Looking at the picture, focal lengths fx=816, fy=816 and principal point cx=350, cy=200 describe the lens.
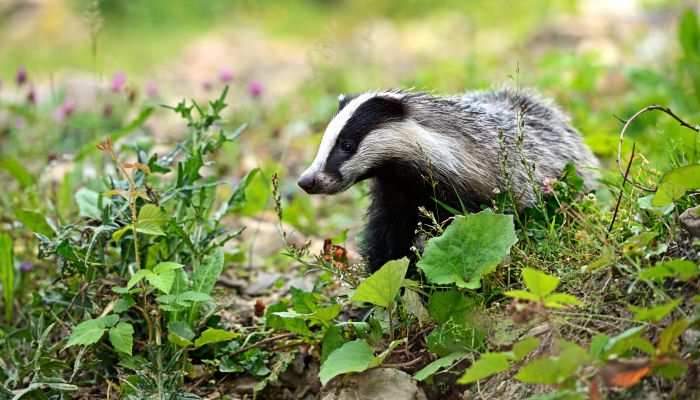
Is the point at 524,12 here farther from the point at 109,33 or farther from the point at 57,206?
the point at 57,206

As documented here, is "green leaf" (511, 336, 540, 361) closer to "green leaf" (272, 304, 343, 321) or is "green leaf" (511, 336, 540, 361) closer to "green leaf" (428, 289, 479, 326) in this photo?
"green leaf" (428, 289, 479, 326)

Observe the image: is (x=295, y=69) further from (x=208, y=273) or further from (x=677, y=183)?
(x=677, y=183)

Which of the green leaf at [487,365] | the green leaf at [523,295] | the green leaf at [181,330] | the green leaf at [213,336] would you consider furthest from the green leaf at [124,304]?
the green leaf at [523,295]

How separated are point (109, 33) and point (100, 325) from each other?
28.6 feet

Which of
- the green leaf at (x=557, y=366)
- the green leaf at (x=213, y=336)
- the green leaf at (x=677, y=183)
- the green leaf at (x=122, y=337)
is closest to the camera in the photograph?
the green leaf at (x=557, y=366)

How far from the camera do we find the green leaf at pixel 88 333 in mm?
2926

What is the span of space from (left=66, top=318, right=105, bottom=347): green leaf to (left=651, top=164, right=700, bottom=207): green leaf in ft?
6.60

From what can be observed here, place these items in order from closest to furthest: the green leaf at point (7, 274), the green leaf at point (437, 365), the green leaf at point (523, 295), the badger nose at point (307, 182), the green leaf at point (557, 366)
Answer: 1. the green leaf at point (557, 366)
2. the green leaf at point (523, 295)
3. the green leaf at point (437, 365)
4. the badger nose at point (307, 182)
5. the green leaf at point (7, 274)

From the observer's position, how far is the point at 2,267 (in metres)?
3.72

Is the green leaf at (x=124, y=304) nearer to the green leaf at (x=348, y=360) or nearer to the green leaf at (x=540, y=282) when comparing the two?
the green leaf at (x=348, y=360)

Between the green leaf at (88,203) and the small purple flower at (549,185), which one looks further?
the green leaf at (88,203)

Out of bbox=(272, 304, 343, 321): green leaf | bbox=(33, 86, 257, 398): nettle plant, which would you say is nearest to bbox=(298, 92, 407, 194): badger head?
bbox=(33, 86, 257, 398): nettle plant

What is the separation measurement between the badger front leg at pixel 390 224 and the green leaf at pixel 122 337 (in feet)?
3.54

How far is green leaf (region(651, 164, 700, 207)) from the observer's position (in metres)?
2.59
